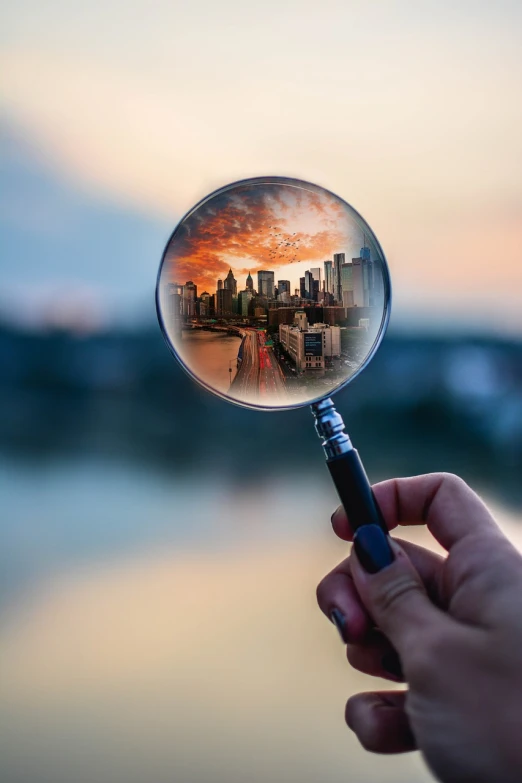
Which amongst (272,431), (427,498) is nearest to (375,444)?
(272,431)

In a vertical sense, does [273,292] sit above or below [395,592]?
above

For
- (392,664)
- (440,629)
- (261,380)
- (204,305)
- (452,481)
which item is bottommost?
(392,664)

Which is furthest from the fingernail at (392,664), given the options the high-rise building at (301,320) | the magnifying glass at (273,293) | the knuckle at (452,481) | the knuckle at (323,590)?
the high-rise building at (301,320)

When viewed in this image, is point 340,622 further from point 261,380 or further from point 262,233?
point 262,233

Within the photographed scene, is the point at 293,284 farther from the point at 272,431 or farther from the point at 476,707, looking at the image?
the point at 272,431

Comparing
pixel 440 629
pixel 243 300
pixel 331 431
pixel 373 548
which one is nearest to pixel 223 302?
pixel 243 300
